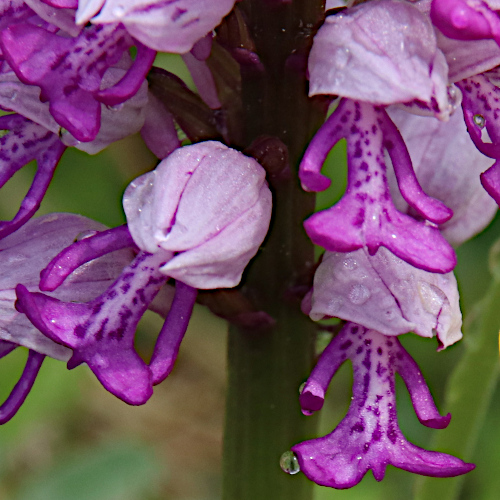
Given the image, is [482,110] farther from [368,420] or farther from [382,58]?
[368,420]

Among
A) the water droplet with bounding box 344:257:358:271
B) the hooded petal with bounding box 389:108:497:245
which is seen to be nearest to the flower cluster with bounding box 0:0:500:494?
the water droplet with bounding box 344:257:358:271

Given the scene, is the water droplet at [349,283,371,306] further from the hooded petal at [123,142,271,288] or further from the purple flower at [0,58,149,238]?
the purple flower at [0,58,149,238]

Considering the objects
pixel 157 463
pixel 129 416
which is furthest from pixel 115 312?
pixel 129 416

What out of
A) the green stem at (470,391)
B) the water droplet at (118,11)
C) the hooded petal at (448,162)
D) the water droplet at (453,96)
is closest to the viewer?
the water droplet at (118,11)

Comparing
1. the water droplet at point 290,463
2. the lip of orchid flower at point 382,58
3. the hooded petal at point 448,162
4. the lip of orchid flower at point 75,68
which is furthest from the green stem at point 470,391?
the lip of orchid flower at point 75,68

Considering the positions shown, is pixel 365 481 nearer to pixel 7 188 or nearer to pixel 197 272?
pixel 7 188

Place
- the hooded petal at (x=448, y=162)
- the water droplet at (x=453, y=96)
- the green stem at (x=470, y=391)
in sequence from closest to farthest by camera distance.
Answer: the water droplet at (x=453, y=96) < the hooded petal at (x=448, y=162) < the green stem at (x=470, y=391)

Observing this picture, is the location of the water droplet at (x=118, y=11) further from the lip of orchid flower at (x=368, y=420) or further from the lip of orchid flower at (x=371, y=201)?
the lip of orchid flower at (x=368, y=420)
